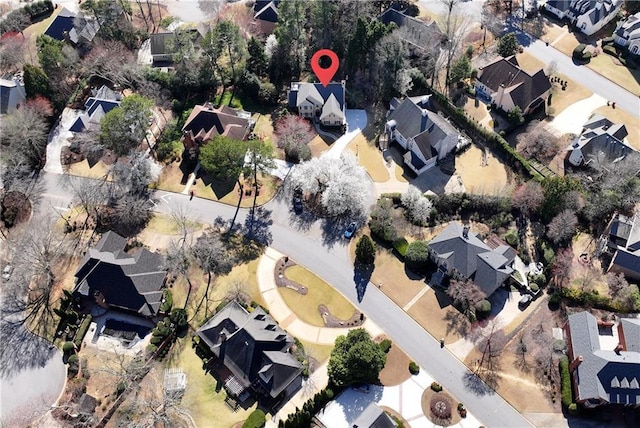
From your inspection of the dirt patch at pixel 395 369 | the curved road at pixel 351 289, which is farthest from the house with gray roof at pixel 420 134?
the dirt patch at pixel 395 369

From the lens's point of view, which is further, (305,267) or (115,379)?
(305,267)

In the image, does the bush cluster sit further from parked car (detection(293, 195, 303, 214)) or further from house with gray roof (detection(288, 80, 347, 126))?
house with gray roof (detection(288, 80, 347, 126))

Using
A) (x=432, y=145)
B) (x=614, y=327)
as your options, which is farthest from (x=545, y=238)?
(x=432, y=145)

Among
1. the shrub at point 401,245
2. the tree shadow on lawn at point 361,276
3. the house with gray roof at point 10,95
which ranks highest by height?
the house with gray roof at point 10,95

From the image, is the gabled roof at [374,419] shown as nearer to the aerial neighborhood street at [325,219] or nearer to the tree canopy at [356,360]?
the aerial neighborhood street at [325,219]

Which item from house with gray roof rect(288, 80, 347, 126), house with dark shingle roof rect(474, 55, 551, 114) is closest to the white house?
house with dark shingle roof rect(474, 55, 551, 114)

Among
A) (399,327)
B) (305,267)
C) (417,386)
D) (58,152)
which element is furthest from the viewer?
(58,152)

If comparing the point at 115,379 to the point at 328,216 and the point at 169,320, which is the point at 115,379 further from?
the point at 328,216
